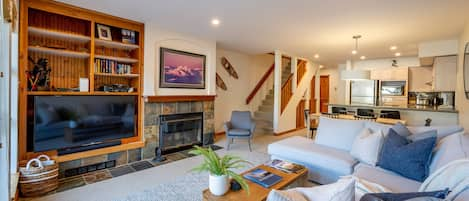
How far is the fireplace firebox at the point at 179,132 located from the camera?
4.15 metres

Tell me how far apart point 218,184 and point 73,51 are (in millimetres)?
2922

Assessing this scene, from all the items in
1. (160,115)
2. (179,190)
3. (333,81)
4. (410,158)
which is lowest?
(179,190)

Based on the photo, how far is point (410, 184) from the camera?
1.96 meters

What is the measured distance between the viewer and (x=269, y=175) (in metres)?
2.18

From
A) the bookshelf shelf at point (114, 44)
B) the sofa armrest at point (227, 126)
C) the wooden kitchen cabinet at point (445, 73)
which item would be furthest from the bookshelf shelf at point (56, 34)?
the wooden kitchen cabinet at point (445, 73)

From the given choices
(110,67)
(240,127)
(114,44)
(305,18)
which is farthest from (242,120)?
(114,44)

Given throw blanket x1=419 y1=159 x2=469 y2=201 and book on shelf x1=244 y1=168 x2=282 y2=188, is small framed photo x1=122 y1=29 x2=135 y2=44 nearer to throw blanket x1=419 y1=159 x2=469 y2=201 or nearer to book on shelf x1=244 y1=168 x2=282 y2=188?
book on shelf x1=244 y1=168 x2=282 y2=188

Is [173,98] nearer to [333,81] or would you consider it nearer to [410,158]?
[410,158]

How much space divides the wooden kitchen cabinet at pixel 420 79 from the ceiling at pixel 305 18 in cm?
190

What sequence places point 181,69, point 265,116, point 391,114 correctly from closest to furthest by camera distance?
point 181,69, point 391,114, point 265,116

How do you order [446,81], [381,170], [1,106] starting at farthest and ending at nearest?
[446,81]
[381,170]
[1,106]

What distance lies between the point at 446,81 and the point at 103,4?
272 inches

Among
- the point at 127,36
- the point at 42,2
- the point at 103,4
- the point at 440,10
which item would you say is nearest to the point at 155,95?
the point at 127,36

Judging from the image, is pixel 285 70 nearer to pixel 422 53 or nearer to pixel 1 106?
pixel 422 53
